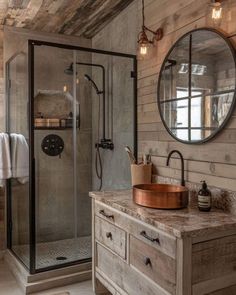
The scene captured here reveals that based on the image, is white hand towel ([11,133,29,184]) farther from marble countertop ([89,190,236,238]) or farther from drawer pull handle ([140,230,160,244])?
drawer pull handle ([140,230,160,244])

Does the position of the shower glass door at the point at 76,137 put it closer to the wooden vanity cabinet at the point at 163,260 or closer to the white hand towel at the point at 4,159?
the white hand towel at the point at 4,159

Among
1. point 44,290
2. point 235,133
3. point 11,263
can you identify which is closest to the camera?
point 235,133

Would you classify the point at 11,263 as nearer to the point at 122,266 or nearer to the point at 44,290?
the point at 44,290

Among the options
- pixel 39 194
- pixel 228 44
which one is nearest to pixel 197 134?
pixel 228 44

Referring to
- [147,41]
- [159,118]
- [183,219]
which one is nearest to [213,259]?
[183,219]

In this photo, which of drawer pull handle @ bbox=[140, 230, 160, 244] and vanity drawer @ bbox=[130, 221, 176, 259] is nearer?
vanity drawer @ bbox=[130, 221, 176, 259]

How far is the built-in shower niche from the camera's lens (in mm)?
3080

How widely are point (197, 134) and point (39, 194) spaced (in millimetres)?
1791

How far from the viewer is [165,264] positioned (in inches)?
64.9

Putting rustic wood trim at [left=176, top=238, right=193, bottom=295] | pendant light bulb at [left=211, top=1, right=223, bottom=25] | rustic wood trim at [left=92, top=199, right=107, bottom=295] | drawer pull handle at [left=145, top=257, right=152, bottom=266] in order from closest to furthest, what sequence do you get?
rustic wood trim at [left=176, top=238, right=193, bottom=295]
drawer pull handle at [left=145, top=257, right=152, bottom=266]
pendant light bulb at [left=211, top=1, right=223, bottom=25]
rustic wood trim at [left=92, top=199, right=107, bottom=295]

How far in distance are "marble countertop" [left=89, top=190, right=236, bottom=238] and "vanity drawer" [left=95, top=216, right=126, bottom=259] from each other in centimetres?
18

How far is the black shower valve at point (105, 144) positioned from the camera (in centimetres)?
333

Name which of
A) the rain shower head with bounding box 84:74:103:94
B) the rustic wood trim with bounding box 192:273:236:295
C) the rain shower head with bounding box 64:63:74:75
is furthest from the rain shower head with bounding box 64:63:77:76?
the rustic wood trim with bounding box 192:273:236:295

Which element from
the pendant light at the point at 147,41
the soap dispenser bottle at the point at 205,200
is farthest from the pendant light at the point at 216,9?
the soap dispenser bottle at the point at 205,200
